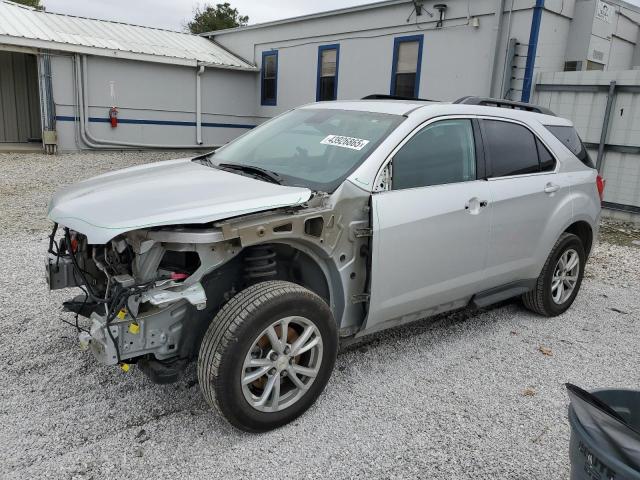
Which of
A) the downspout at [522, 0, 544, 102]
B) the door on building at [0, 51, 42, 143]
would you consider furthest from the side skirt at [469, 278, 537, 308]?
the door on building at [0, 51, 42, 143]

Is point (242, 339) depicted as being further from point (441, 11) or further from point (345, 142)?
point (441, 11)

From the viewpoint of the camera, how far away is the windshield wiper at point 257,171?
10.6ft

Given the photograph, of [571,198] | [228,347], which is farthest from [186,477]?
[571,198]

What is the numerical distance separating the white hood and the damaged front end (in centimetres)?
10

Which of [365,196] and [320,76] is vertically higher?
[320,76]

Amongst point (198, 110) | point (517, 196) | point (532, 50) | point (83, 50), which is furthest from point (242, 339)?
point (198, 110)

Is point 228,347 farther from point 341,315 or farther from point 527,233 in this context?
point 527,233

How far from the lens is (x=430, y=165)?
11.6ft

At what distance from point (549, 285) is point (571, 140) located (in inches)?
51.9

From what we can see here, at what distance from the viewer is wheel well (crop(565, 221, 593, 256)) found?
478cm

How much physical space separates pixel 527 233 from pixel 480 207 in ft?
2.20

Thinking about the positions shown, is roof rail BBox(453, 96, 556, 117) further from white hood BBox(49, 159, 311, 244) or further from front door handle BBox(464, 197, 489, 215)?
white hood BBox(49, 159, 311, 244)

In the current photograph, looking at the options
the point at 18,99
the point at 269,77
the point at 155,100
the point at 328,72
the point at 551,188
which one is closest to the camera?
the point at 551,188

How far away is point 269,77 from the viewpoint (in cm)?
1736
